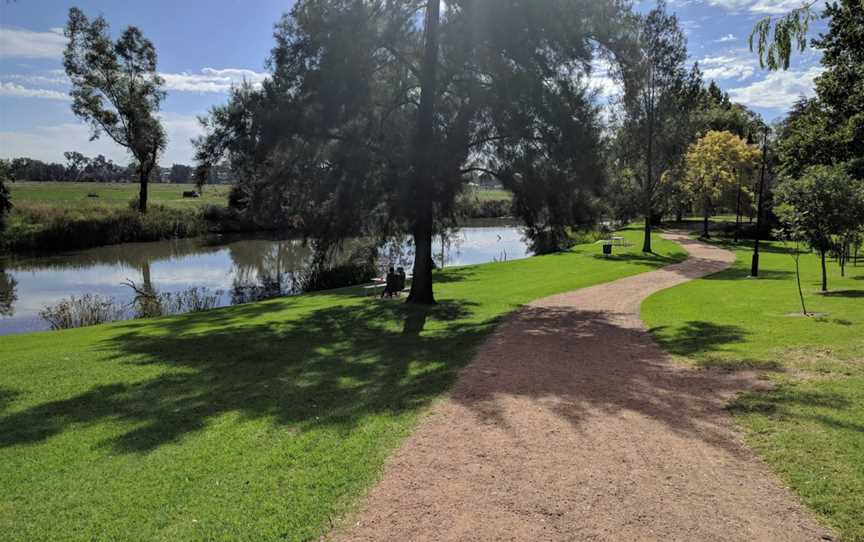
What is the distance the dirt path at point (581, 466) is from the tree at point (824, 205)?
356 inches

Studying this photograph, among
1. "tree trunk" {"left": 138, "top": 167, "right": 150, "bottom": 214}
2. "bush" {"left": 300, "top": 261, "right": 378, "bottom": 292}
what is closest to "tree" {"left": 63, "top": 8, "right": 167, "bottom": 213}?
"tree trunk" {"left": 138, "top": 167, "right": 150, "bottom": 214}

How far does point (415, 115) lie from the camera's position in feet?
53.4

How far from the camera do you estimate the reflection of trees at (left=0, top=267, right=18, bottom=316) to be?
2099cm

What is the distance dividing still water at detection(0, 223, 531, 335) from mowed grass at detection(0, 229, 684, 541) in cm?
595

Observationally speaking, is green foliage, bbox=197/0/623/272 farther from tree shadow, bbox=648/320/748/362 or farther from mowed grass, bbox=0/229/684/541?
tree shadow, bbox=648/320/748/362

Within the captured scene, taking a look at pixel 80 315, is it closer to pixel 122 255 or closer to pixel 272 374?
pixel 272 374

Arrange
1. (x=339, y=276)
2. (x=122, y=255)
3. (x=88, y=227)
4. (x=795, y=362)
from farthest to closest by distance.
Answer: (x=88, y=227), (x=122, y=255), (x=339, y=276), (x=795, y=362)

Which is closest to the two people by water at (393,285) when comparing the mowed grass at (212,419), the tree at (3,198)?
the mowed grass at (212,419)

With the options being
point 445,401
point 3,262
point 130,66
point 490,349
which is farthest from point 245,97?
point 130,66

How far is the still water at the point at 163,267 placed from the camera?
23.7 meters

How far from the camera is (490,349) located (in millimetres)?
10789

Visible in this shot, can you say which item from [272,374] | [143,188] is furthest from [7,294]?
[143,188]

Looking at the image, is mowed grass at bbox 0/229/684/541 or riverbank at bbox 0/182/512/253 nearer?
mowed grass at bbox 0/229/684/541

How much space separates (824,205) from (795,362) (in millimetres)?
8281
